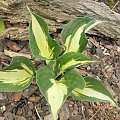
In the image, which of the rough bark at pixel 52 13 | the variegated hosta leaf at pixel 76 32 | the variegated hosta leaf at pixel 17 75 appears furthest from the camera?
the rough bark at pixel 52 13

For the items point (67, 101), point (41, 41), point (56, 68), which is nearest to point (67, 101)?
point (67, 101)

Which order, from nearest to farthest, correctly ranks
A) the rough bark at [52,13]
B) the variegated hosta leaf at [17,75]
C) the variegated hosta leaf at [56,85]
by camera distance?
the variegated hosta leaf at [56,85], the variegated hosta leaf at [17,75], the rough bark at [52,13]

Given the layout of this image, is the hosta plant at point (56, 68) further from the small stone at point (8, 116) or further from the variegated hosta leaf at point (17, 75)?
the small stone at point (8, 116)

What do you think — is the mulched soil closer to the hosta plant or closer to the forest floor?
the forest floor

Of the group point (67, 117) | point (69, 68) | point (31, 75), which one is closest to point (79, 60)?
point (69, 68)

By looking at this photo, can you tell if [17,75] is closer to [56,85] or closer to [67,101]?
[56,85]

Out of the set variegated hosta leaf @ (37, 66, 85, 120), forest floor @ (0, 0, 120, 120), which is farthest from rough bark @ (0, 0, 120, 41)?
variegated hosta leaf @ (37, 66, 85, 120)

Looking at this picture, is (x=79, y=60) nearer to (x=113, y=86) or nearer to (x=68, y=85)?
(x=68, y=85)

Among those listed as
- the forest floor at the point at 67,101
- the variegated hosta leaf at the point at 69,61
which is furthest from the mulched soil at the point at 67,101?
the variegated hosta leaf at the point at 69,61
